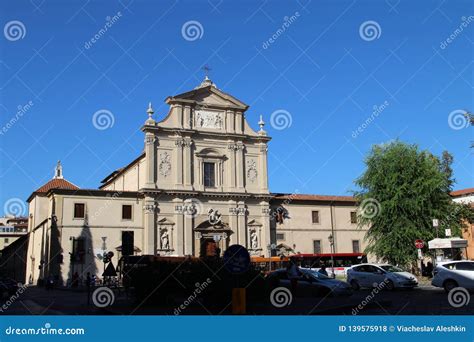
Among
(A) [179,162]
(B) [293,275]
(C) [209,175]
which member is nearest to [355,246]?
(C) [209,175]

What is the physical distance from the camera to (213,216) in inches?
1877

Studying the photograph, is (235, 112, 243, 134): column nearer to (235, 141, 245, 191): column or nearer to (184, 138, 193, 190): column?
(235, 141, 245, 191): column

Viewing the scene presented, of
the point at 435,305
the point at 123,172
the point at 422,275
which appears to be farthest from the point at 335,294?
the point at 123,172

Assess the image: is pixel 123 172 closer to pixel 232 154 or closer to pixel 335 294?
pixel 232 154

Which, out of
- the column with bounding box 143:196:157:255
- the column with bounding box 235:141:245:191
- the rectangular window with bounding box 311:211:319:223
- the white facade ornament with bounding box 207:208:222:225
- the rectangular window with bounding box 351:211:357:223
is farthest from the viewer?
the rectangular window with bounding box 351:211:357:223

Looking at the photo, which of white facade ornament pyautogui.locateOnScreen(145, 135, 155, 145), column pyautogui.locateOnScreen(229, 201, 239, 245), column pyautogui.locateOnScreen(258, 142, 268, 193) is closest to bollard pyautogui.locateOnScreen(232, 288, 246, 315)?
white facade ornament pyautogui.locateOnScreen(145, 135, 155, 145)

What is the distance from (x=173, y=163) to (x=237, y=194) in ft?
21.4

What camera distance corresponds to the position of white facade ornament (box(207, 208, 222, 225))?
1874 inches

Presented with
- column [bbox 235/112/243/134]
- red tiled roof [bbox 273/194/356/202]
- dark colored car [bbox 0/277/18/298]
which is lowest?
dark colored car [bbox 0/277/18/298]

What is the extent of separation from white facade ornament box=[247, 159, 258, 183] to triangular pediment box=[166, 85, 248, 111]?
206 inches

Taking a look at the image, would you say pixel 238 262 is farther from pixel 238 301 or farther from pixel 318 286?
pixel 318 286

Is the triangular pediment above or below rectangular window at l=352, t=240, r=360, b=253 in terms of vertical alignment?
above

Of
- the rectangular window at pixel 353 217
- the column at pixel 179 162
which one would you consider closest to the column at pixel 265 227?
the column at pixel 179 162

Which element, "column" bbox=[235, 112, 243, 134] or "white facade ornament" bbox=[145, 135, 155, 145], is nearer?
"white facade ornament" bbox=[145, 135, 155, 145]
